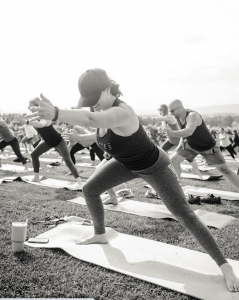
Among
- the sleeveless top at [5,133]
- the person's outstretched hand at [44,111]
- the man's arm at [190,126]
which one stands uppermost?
the person's outstretched hand at [44,111]

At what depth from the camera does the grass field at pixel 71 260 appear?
236cm

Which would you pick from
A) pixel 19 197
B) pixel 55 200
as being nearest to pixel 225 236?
pixel 55 200

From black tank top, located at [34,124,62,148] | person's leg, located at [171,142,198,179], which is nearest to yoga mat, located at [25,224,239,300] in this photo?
person's leg, located at [171,142,198,179]

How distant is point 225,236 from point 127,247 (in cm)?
130

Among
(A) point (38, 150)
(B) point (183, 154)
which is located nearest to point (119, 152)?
(B) point (183, 154)

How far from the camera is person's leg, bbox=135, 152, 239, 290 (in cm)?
254

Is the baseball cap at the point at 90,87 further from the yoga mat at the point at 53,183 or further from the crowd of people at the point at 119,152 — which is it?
the yoga mat at the point at 53,183

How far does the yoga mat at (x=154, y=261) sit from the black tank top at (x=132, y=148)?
97 cm

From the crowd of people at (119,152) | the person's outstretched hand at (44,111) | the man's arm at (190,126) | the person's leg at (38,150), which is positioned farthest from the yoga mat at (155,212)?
the person's outstretched hand at (44,111)

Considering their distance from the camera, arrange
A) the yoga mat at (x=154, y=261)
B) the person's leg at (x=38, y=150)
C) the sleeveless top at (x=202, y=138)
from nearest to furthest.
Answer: the yoga mat at (x=154, y=261)
the sleeveless top at (x=202, y=138)
the person's leg at (x=38, y=150)

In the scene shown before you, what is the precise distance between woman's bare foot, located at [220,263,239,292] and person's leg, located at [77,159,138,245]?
117 centimetres

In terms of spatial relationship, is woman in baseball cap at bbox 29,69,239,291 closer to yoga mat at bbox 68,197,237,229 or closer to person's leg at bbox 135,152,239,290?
person's leg at bbox 135,152,239,290

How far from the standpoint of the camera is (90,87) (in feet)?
8.01

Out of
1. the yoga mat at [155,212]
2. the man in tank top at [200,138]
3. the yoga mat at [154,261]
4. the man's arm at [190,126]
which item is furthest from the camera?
the man in tank top at [200,138]
